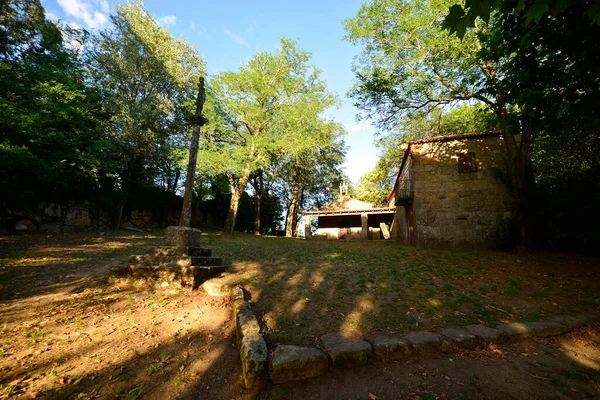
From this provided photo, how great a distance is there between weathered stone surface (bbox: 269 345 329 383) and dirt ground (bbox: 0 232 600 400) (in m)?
0.09

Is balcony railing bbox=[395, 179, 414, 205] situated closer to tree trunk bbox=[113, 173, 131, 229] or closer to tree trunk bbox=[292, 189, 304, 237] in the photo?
tree trunk bbox=[292, 189, 304, 237]

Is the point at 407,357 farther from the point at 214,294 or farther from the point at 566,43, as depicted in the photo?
the point at 566,43

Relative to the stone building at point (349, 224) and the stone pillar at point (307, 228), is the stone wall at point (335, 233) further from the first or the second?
the stone pillar at point (307, 228)

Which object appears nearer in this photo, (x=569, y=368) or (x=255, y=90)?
(x=569, y=368)

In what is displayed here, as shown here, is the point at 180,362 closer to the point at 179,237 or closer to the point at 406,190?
the point at 179,237

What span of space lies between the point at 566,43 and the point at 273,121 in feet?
46.9

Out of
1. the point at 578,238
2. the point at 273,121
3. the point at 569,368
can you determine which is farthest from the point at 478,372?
the point at 273,121

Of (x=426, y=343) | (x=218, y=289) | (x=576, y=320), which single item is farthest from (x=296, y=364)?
(x=576, y=320)

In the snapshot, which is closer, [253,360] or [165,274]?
[253,360]

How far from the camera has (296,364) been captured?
9.17 ft

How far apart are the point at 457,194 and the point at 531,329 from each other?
10.5 meters

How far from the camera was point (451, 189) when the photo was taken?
13.2 meters

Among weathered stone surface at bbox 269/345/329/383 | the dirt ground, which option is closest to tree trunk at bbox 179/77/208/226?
the dirt ground

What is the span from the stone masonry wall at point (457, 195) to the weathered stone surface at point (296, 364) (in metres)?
12.1
